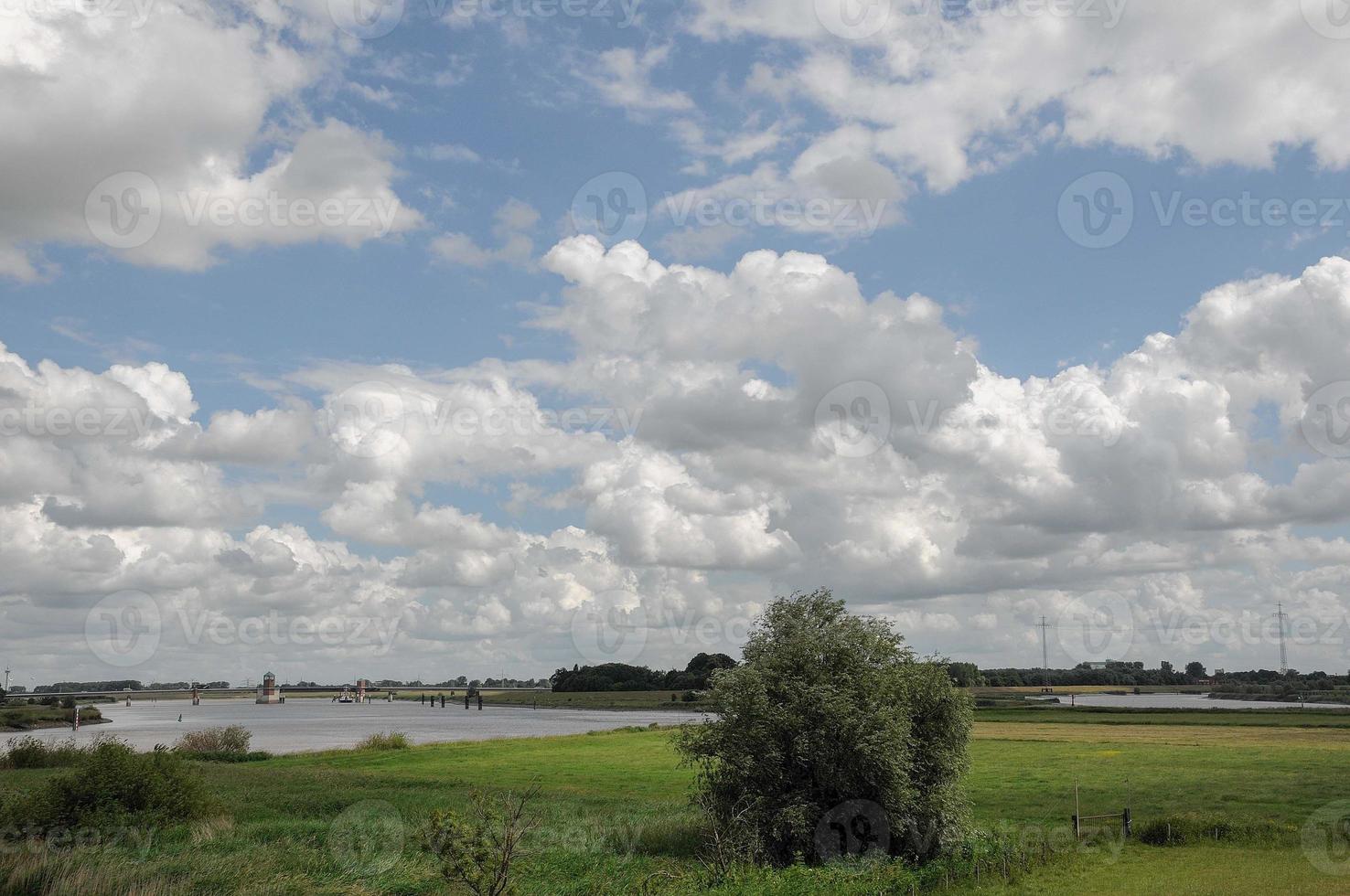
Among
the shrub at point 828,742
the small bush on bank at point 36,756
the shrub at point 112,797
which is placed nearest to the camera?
the shrub at point 828,742

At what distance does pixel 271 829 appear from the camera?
38219 millimetres

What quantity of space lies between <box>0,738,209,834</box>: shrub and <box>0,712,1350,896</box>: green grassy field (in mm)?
2204

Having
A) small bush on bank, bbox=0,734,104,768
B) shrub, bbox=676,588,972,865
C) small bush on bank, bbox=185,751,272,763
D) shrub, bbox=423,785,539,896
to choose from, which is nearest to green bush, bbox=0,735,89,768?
small bush on bank, bbox=0,734,104,768

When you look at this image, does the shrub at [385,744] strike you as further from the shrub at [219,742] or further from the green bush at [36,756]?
the green bush at [36,756]

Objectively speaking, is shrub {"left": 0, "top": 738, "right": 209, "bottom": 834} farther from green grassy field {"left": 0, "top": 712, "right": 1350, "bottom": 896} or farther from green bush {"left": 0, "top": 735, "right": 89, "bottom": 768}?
green bush {"left": 0, "top": 735, "right": 89, "bottom": 768}

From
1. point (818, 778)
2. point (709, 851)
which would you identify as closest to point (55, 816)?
point (709, 851)

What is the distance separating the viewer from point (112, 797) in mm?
39250

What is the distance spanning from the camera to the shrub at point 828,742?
33.9 meters

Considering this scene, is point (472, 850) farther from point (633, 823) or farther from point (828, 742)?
point (633, 823)

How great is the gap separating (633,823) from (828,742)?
12.6 metres

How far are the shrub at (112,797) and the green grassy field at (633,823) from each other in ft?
7.23

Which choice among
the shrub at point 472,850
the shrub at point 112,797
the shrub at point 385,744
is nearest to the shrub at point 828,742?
the shrub at point 472,850

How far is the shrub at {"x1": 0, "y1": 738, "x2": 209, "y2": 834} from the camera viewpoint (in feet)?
123

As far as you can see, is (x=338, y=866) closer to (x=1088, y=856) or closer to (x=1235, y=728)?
(x=1088, y=856)
